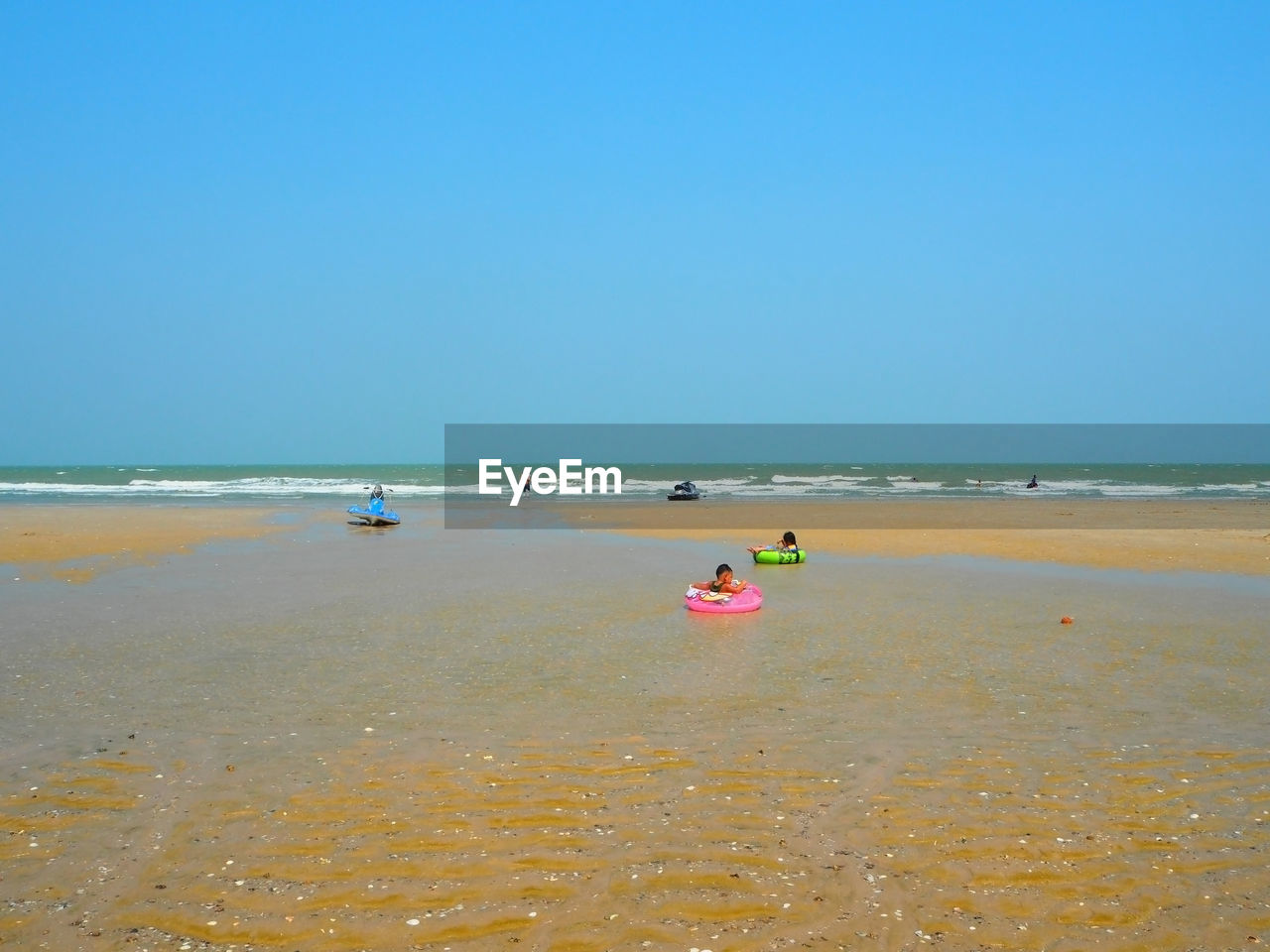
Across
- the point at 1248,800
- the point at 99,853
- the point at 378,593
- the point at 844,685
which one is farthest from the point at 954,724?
the point at 378,593

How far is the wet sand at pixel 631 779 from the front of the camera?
5.59 metres

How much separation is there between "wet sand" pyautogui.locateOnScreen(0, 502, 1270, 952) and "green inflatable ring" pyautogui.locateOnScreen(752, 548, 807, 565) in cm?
718

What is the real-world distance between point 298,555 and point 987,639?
18100mm

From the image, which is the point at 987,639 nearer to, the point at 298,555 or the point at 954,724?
the point at 954,724

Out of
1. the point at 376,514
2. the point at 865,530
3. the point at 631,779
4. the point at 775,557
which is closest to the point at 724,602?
the point at 775,557

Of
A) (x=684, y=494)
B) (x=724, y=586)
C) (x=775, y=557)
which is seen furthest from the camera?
(x=684, y=494)

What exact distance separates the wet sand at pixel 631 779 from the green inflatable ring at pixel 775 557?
718cm

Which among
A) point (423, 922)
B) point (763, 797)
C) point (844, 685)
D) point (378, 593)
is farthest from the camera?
point (378, 593)

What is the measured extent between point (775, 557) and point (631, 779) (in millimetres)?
15799

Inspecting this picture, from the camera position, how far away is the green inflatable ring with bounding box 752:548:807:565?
2322 cm

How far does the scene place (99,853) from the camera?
21.0 ft

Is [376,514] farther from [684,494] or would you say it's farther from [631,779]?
[631,779]

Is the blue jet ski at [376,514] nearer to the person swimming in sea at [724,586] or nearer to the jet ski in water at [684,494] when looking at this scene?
the person swimming in sea at [724,586]

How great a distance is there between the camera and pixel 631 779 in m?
7.81
